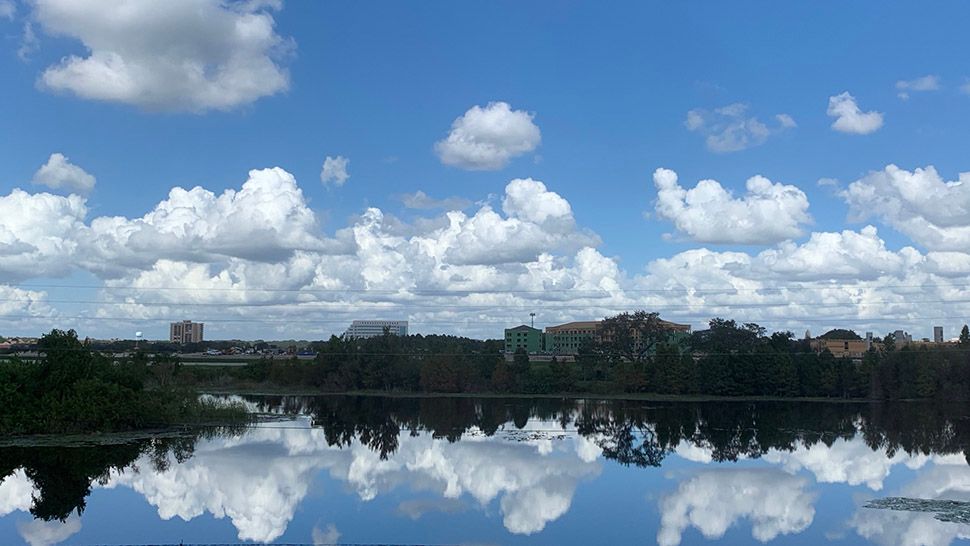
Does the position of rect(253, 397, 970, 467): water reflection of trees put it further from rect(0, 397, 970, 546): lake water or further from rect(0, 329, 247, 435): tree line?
rect(0, 329, 247, 435): tree line

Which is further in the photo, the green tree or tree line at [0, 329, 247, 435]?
the green tree

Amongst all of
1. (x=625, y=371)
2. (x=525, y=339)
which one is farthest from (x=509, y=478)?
(x=525, y=339)

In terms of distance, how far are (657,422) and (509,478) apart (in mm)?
24220

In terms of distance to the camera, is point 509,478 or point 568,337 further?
point 568,337

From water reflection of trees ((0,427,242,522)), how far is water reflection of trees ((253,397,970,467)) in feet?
27.5

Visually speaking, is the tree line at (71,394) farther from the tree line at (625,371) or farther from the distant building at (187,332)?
the distant building at (187,332)

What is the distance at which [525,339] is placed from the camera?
Answer: 14288 cm

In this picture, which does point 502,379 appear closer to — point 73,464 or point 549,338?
point 73,464

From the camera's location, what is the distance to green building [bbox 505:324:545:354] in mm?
142625

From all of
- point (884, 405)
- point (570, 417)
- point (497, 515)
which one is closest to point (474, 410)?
point (570, 417)

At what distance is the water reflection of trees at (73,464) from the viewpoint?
2657 centimetres

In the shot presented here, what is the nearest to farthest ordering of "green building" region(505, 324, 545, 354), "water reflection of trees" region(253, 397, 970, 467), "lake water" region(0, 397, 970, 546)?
"lake water" region(0, 397, 970, 546) < "water reflection of trees" region(253, 397, 970, 467) < "green building" region(505, 324, 545, 354)

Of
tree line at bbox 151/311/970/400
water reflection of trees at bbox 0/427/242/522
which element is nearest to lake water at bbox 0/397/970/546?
water reflection of trees at bbox 0/427/242/522

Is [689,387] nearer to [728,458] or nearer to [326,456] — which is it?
[728,458]
